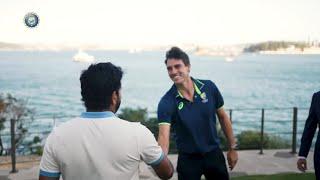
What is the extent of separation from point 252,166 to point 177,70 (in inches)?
171

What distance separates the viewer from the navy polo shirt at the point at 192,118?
3.71 metres

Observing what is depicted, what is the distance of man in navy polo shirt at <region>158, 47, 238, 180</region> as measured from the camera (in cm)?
372

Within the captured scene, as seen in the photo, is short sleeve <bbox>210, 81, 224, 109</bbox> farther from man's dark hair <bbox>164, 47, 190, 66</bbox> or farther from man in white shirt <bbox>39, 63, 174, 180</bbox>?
man in white shirt <bbox>39, 63, 174, 180</bbox>

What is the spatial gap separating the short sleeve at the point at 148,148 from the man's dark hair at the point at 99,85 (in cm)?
23

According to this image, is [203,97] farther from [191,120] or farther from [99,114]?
[99,114]

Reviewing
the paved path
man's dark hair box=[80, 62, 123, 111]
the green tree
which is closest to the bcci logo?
the paved path

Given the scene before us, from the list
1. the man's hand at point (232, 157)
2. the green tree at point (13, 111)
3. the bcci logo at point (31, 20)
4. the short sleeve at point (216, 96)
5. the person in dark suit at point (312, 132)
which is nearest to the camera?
the person in dark suit at point (312, 132)

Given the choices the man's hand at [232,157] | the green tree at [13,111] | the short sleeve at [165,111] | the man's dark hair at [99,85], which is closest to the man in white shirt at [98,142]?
the man's dark hair at [99,85]

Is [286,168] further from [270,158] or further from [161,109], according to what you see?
[161,109]

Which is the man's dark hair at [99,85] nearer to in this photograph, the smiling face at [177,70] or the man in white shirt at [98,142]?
the man in white shirt at [98,142]

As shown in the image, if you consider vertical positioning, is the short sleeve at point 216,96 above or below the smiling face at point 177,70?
below

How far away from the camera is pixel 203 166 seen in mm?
3777

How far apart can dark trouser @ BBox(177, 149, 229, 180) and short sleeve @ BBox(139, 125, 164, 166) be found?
169 centimetres

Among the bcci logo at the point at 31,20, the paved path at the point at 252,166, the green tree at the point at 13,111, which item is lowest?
the green tree at the point at 13,111
